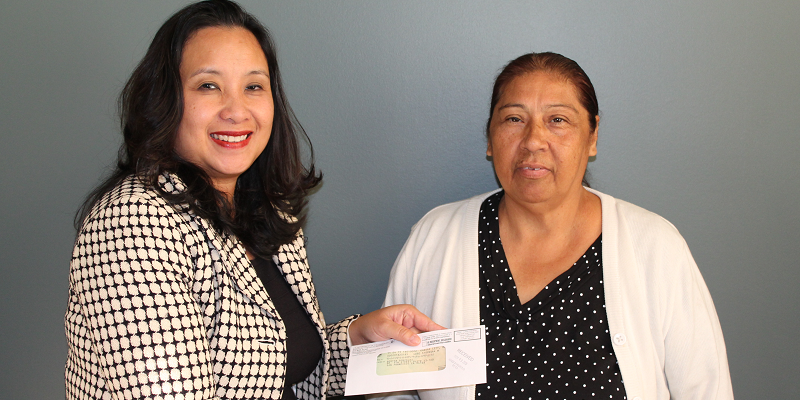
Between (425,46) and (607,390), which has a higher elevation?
(425,46)

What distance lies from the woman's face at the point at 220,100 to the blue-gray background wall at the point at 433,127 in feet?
2.40

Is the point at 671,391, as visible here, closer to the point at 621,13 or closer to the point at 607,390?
the point at 607,390

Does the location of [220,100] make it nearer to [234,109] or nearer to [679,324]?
[234,109]

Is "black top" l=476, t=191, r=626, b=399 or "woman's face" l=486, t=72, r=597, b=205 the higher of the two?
"woman's face" l=486, t=72, r=597, b=205

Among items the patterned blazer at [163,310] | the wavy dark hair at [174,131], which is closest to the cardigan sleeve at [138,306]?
the patterned blazer at [163,310]

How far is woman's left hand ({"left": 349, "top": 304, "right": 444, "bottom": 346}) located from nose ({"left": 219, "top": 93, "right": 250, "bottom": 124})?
31.4 inches

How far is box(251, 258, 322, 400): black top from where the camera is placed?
178 centimetres

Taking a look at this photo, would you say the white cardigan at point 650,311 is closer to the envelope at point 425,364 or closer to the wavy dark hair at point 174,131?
the envelope at point 425,364

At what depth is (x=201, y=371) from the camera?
1.37 meters

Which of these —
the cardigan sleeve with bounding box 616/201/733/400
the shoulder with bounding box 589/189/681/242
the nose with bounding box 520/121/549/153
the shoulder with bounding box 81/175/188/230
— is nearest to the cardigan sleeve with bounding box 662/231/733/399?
the cardigan sleeve with bounding box 616/201/733/400

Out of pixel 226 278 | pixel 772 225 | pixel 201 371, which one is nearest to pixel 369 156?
pixel 226 278

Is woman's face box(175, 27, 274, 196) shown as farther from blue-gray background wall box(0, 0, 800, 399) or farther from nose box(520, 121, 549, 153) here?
nose box(520, 121, 549, 153)

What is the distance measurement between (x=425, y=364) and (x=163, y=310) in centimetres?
77

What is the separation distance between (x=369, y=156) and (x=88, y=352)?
4.42 feet
